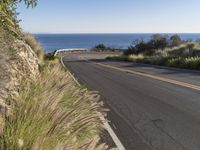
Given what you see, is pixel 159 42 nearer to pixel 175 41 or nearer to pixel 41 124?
pixel 175 41

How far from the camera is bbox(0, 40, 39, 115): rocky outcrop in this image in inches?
267

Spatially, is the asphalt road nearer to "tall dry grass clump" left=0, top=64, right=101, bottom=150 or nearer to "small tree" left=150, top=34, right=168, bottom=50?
"tall dry grass clump" left=0, top=64, right=101, bottom=150

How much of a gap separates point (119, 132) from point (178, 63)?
23742 mm

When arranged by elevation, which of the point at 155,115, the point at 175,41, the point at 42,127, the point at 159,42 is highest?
the point at 42,127

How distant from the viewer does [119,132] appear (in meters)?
9.28

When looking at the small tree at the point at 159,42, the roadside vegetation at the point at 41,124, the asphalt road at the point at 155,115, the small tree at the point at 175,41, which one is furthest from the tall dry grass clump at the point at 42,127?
the small tree at the point at 159,42

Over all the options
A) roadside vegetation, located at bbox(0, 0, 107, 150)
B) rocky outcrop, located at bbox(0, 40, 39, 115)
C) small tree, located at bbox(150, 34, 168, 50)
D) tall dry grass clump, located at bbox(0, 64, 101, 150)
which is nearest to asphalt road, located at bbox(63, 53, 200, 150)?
roadside vegetation, located at bbox(0, 0, 107, 150)

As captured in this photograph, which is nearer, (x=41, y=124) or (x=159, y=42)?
(x=41, y=124)

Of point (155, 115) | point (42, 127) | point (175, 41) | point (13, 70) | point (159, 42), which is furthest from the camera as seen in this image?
point (159, 42)

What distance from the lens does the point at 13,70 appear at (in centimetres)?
838

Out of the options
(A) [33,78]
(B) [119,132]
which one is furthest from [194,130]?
(A) [33,78]

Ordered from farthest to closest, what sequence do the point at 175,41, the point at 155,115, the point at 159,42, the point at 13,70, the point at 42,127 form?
the point at 159,42 → the point at 175,41 → the point at 155,115 → the point at 13,70 → the point at 42,127

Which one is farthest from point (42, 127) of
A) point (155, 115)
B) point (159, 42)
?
point (159, 42)

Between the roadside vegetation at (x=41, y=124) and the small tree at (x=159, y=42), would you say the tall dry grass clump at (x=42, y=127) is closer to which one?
the roadside vegetation at (x=41, y=124)
